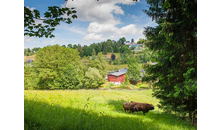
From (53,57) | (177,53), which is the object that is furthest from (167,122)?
(53,57)

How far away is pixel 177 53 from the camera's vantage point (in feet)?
24.4

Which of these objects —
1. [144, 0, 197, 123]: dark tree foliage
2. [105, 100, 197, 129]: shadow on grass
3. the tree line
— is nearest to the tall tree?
the tree line

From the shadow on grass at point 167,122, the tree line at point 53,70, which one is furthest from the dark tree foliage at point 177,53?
the tree line at point 53,70

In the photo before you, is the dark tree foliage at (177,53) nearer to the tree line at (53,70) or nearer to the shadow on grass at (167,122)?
the shadow on grass at (167,122)

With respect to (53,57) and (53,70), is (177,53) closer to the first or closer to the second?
→ (53,57)

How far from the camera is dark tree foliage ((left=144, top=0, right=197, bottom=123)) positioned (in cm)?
633

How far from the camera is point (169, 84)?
8469 mm

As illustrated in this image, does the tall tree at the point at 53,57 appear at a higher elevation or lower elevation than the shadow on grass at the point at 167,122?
higher

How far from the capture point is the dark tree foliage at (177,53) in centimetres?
633

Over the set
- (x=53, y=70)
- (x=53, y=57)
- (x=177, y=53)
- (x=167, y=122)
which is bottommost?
(x=167, y=122)

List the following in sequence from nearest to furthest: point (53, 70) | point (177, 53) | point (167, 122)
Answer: point (167, 122)
point (177, 53)
point (53, 70)
